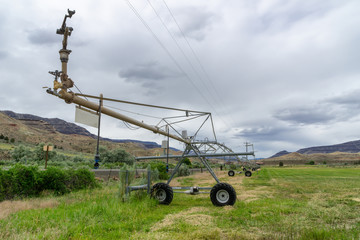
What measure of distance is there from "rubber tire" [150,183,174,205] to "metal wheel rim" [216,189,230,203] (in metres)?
2.16

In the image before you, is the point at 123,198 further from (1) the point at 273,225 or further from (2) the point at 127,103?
(1) the point at 273,225

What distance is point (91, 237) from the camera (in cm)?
554

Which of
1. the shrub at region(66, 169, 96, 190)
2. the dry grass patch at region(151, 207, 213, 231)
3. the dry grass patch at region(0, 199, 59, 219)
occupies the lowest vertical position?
the dry grass patch at region(151, 207, 213, 231)

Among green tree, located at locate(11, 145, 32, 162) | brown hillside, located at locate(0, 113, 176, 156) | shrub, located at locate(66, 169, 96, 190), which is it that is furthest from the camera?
brown hillside, located at locate(0, 113, 176, 156)

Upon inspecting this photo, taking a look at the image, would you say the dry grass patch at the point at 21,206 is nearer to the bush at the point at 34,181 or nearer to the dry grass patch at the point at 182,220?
the bush at the point at 34,181

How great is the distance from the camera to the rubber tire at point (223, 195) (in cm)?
1030

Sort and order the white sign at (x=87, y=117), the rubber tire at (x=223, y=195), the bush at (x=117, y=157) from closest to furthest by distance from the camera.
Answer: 1. the white sign at (x=87, y=117)
2. the rubber tire at (x=223, y=195)
3. the bush at (x=117, y=157)

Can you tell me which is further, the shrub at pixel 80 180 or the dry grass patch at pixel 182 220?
the shrub at pixel 80 180

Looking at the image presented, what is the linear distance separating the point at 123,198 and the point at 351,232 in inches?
327

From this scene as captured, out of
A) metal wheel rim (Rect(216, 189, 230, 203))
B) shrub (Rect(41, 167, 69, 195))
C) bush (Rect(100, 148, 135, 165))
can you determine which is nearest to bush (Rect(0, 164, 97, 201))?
shrub (Rect(41, 167, 69, 195))

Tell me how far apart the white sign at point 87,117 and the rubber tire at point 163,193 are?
4.37 meters

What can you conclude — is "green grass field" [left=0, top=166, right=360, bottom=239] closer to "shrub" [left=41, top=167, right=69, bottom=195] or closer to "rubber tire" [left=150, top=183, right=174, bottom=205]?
"rubber tire" [left=150, top=183, right=174, bottom=205]

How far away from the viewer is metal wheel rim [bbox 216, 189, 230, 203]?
10.4m

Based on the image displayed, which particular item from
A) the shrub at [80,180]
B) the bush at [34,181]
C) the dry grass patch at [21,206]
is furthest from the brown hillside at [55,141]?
the dry grass patch at [21,206]
